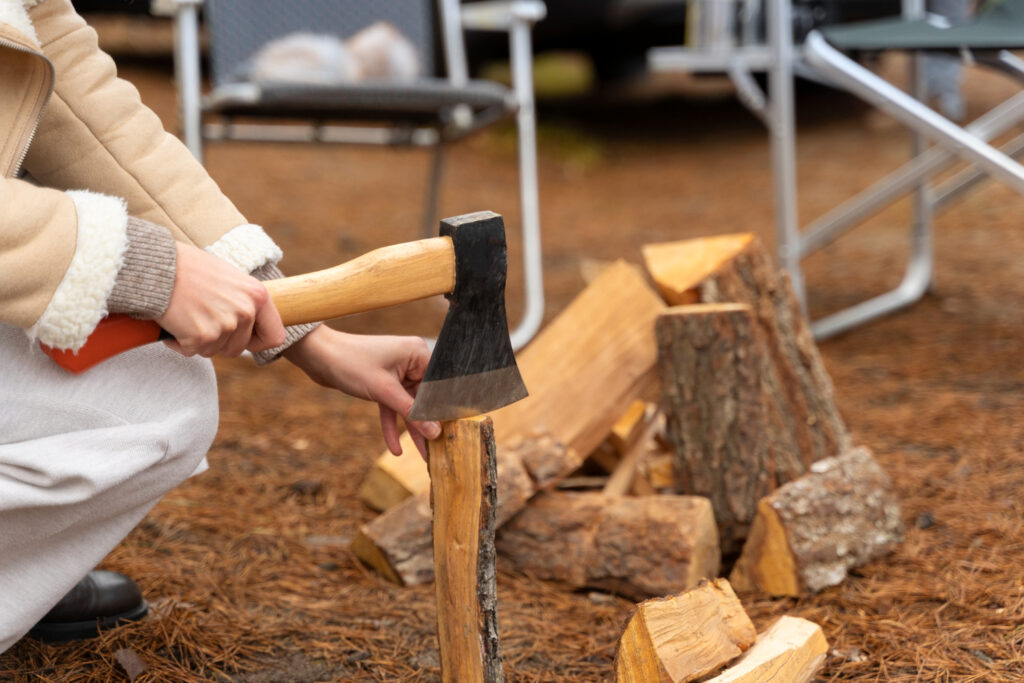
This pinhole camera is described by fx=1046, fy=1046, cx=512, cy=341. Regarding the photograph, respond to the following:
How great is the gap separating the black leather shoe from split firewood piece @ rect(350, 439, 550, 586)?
1.39 ft

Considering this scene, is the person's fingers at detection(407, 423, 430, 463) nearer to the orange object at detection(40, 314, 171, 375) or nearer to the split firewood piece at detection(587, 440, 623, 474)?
the orange object at detection(40, 314, 171, 375)

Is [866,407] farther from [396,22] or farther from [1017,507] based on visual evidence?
[396,22]

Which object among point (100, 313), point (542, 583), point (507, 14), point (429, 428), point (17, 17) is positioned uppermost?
point (17, 17)

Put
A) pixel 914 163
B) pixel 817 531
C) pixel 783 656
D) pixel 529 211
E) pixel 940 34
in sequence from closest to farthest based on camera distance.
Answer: pixel 783 656 → pixel 817 531 → pixel 940 34 → pixel 529 211 → pixel 914 163

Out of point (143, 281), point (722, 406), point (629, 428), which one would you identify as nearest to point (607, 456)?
point (629, 428)

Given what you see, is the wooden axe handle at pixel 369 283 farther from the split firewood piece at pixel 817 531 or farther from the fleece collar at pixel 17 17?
the split firewood piece at pixel 817 531

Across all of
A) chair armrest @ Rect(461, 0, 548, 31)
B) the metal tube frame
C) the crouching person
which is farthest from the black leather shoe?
chair armrest @ Rect(461, 0, 548, 31)

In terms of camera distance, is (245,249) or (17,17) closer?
(17,17)

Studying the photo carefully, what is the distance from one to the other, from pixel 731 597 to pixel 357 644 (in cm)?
57

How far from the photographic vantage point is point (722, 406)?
186cm

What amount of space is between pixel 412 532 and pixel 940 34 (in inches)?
77.3

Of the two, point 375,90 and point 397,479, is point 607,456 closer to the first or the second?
point 397,479

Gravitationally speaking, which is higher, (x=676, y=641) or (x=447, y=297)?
(x=447, y=297)

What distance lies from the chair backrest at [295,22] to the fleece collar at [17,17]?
2.04m
